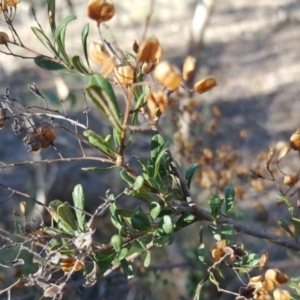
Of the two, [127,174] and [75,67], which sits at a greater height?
[75,67]

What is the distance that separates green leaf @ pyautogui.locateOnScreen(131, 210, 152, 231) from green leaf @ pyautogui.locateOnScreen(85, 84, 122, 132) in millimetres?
139

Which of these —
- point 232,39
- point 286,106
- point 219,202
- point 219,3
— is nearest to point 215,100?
point 286,106

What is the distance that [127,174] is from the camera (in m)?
0.58

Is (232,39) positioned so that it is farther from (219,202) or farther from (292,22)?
(219,202)

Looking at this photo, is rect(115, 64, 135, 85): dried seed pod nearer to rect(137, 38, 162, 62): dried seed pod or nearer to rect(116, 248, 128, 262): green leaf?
rect(137, 38, 162, 62): dried seed pod

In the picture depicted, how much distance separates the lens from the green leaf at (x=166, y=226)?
1.87ft

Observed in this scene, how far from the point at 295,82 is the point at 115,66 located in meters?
4.56

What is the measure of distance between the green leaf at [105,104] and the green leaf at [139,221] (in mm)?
139

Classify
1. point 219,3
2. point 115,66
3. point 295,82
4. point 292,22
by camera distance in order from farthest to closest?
point 219,3
point 292,22
point 295,82
point 115,66

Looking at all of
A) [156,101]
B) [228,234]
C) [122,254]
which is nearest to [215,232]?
[228,234]

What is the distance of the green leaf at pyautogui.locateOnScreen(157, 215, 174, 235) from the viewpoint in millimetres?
571

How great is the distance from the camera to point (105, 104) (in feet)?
1.55

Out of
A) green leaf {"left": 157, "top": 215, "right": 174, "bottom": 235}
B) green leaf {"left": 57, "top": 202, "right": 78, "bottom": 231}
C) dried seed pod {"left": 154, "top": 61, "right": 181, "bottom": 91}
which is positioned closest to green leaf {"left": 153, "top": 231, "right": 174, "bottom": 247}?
green leaf {"left": 157, "top": 215, "right": 174, "bottom": 235}

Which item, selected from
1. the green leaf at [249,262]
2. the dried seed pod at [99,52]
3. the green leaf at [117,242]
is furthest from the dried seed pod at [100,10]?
the green leaf at [249,262]
